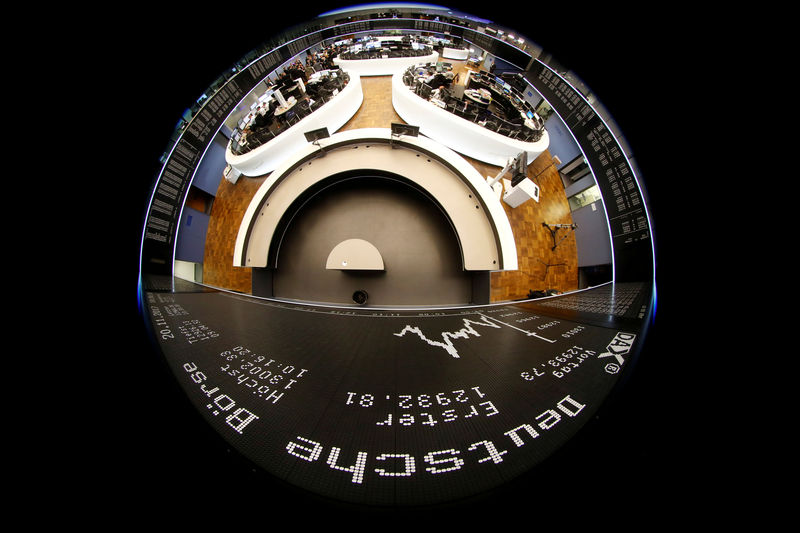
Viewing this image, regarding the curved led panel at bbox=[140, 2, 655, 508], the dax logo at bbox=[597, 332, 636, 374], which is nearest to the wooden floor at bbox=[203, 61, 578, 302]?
the curved led panel at bbox=[140, 2, 655, 508]

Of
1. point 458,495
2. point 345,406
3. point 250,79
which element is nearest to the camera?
point 458,495

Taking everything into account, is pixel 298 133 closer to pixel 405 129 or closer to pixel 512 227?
pixel 405 129

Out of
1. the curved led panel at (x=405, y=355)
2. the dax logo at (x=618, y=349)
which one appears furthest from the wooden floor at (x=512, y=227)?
the dax logo at (x=618, y=349)

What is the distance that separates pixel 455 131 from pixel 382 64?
27cm

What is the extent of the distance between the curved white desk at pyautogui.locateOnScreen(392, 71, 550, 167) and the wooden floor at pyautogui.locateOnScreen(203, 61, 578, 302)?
23 mm

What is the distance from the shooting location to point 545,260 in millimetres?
559

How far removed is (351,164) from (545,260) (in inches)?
22.2

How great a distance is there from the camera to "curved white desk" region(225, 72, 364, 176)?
1.78 ft

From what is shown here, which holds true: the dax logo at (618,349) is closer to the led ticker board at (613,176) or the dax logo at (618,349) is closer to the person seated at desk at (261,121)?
the led ticker board at (613,176)

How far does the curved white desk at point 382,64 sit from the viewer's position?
1.97ft

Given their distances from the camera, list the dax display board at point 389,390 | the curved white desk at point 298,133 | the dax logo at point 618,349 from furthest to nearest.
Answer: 1. the curved white desk at point 298,133
2. the dax logo at point 618,349
3. the dax display board at point 389,390

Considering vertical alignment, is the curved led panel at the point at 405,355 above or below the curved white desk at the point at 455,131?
below

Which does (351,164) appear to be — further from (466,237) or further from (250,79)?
(466,237)

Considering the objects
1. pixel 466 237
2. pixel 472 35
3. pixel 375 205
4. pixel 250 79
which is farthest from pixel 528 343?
pixel 250 79
